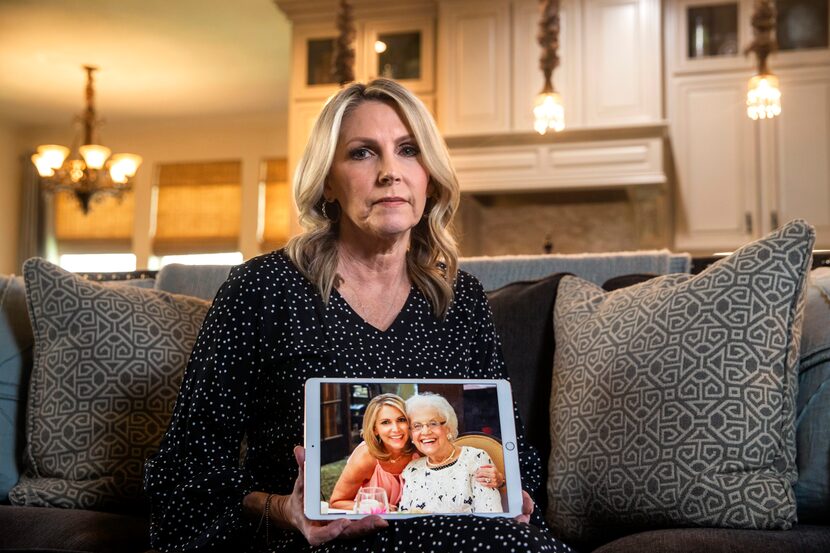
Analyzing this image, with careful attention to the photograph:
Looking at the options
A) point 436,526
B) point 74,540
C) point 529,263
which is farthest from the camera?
point 529,263

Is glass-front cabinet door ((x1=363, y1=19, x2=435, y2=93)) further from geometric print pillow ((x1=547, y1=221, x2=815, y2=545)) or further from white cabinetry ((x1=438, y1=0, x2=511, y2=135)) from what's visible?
geometric print pillow ((x1=547, y1=221, x2=815, y2=545))

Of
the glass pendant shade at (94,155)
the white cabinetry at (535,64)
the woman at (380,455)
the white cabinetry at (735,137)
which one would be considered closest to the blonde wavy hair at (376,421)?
the woman at (380,455)

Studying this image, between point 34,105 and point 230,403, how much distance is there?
7.03 metres

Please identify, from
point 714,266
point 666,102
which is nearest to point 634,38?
point 666,102

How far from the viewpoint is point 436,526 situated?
112 cm

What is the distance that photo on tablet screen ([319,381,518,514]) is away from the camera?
1.10 metres

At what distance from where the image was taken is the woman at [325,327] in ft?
4.31

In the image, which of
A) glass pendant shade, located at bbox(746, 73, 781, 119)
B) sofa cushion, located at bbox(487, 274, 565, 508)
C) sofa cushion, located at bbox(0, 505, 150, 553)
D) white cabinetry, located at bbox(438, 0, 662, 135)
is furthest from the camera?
white cabinetry, located at bbox(438, 0, 662, 135)

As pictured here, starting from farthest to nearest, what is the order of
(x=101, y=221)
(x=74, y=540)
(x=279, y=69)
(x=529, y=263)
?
(x=101, y=221) < (x=279, y=69) < (x=529, y=263) < (x=74, y=540)

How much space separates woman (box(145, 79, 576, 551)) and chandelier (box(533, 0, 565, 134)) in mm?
1590

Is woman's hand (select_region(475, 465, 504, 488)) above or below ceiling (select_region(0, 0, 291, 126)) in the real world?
below

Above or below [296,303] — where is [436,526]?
below

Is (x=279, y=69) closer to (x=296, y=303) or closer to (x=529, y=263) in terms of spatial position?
(x=529, y=263)

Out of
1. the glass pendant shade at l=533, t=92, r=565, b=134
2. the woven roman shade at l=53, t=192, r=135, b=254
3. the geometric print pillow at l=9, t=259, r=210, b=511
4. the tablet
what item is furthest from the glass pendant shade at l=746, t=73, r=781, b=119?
the woven roman shade at l=53, t=192, r=135, b=254
